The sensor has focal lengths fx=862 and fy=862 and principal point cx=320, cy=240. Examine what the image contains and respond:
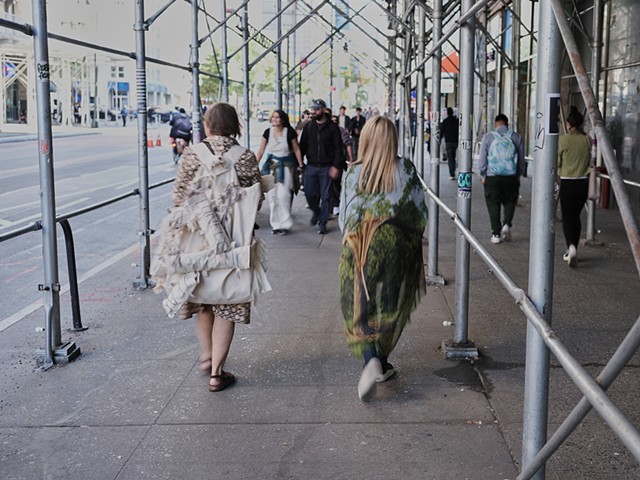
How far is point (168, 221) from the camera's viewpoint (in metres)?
5.30

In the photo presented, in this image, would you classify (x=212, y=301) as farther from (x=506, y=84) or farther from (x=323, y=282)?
(x=506, y=84)

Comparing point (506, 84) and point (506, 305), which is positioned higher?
point (506, 84)

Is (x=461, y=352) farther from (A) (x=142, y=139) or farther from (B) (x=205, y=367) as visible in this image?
(A) (x=142, y=139)

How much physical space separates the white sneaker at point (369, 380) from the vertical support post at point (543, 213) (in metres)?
1.82

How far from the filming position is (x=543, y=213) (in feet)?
9.80

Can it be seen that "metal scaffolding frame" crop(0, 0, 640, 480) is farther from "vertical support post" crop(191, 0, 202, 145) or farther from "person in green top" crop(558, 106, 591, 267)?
"person in green top" crop(558, 106, 591, 267)

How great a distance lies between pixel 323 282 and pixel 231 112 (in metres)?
3.37

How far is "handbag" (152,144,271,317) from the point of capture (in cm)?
524

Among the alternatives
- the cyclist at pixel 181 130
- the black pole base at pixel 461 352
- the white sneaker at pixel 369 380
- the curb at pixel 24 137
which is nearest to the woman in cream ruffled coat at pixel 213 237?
the white sneaker at pixel 369 380

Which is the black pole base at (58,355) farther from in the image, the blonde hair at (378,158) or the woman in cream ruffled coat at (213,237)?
the blonde hair at (378,158)

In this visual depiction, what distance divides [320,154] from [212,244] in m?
7.07

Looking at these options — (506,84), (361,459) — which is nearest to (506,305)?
(361,459)

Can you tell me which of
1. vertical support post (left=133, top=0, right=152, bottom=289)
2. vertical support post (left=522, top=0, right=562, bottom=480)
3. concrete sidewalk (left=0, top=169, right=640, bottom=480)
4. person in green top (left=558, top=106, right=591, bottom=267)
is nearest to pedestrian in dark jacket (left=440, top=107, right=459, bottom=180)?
person in green top (left=558, top=106, right=591, bottom=267)

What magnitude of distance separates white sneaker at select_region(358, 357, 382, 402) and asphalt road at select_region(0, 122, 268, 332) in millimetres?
3115
